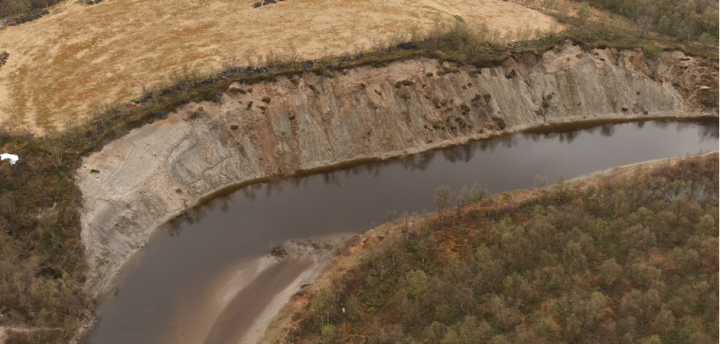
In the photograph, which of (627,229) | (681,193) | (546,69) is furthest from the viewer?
(546,69)

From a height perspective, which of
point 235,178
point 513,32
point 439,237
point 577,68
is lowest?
point 439,237

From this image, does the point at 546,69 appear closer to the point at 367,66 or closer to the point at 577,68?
the point at 577,68

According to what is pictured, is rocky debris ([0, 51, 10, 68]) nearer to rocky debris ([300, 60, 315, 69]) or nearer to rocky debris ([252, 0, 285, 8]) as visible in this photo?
rocky debris ([252, 0, 285, 8])

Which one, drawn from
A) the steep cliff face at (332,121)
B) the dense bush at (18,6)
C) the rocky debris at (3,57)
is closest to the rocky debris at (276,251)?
the steep cliff face at (332,121)

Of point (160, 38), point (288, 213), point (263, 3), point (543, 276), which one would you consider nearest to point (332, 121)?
point (288, 213)

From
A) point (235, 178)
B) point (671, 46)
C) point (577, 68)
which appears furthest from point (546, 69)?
point (235, 178)

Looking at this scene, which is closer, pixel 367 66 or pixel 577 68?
pixel 367 66
